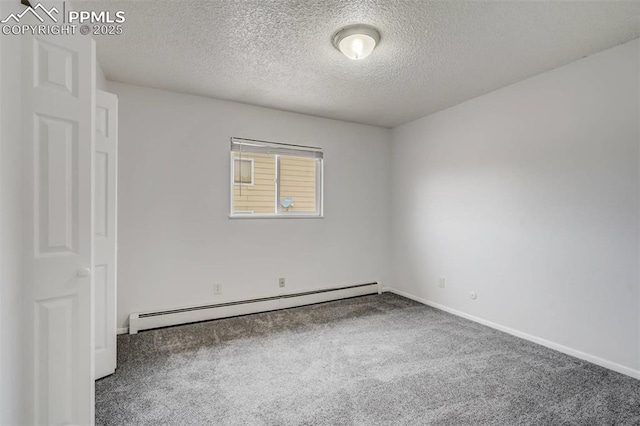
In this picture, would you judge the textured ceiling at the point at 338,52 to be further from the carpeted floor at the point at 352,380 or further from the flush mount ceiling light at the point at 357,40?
the carpeted floor at the point at 352,380

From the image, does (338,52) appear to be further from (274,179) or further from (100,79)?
(100,79)

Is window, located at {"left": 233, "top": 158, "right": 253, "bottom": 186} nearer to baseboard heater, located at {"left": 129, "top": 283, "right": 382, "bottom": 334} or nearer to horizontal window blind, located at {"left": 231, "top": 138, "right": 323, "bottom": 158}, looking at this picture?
horizontal window blind, located at {"left": 231, "top": 138, "right": 323, "bottom": 158}

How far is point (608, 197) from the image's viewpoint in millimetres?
2400

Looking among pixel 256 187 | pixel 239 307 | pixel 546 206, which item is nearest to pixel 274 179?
pixel 256 187

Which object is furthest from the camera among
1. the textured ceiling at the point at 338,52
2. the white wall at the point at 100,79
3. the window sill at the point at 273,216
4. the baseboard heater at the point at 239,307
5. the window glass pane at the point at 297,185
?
the window glass pane at the point at 297,185

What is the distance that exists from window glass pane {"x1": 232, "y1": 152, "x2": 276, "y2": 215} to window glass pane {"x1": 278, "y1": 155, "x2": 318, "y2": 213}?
133 mm

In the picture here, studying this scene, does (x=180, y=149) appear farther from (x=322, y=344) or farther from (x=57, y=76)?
(x=322, y=344)

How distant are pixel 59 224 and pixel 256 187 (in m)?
2.42

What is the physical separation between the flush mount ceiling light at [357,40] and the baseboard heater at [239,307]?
2796 millimetres

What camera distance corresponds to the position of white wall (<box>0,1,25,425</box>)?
1.20 meters

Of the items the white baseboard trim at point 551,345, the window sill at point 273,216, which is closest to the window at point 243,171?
the window sill at point 273,216

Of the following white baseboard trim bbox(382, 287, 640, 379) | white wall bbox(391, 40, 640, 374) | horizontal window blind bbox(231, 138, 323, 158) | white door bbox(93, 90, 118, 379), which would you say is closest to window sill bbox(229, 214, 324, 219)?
horizontal window blind bbox(231, 138, 323, 158)

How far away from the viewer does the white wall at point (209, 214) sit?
3100mm

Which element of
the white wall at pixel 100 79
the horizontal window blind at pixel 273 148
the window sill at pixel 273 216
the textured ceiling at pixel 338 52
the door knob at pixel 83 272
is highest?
the textured ceiling at pixel 338 52
